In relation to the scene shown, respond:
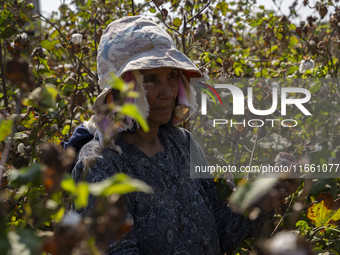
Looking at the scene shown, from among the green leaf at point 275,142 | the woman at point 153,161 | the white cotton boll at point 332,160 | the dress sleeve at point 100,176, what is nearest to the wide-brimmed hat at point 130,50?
the woman at point 153,161

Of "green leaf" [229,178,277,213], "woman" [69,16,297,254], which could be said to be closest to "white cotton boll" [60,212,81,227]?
"green leaf" [229,178,277,213]

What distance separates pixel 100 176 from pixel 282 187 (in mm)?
717

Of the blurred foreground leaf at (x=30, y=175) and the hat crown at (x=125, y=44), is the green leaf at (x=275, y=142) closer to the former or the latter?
the hat crown at (x=125, y=44)

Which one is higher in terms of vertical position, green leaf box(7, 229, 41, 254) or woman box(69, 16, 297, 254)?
green leaf box(7, 229, 41, 254)

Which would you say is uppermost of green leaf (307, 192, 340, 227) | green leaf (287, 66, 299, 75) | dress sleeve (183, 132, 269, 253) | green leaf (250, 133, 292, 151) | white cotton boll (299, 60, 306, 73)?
Result: white cotton boll (299, 60, 306, 73)

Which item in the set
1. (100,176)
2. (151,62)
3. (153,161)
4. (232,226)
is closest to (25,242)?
(100,176)

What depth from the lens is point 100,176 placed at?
1.55 m

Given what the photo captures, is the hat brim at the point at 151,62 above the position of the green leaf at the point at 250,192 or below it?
below

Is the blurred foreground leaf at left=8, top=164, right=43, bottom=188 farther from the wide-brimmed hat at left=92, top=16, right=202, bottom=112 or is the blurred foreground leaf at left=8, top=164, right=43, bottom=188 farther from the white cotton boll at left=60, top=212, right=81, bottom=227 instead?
the wide-brimmed hat at left=92, top=16, right=202, bottom=112

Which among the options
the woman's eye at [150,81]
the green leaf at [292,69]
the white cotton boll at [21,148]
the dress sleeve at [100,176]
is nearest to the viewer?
the dress sleeve at [100,176]

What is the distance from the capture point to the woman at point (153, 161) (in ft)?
5.31

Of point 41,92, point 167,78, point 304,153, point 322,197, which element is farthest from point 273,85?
point 41,92

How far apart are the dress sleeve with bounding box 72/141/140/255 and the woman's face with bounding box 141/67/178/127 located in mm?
289

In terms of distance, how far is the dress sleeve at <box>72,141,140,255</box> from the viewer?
141cm
